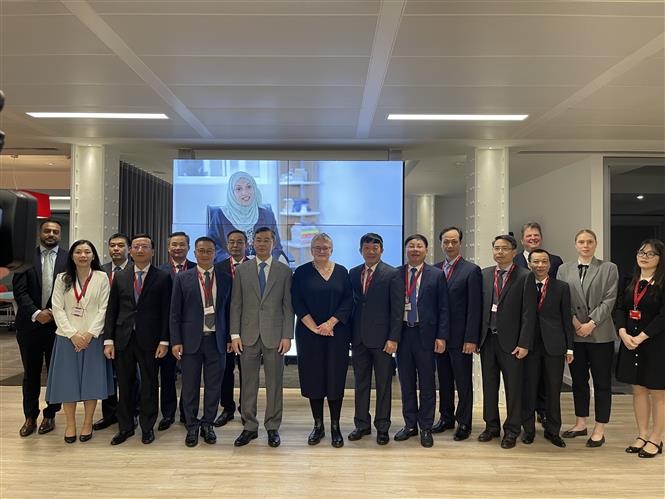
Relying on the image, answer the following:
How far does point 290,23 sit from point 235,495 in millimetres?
2727

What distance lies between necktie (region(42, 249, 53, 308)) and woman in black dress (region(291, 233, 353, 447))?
2066 millimetres

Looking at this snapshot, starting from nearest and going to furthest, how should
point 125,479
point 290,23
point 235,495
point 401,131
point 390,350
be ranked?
point 290,23, point 235,495, point 125,479, point 390,350, point 401,131

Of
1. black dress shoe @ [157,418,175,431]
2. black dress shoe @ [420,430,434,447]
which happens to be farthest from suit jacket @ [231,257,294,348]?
black dress shoe @ [420,430,434,447]

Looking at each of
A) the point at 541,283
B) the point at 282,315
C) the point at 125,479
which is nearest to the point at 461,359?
the point at 541,283

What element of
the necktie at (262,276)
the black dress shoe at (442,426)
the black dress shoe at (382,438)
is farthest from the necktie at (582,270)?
the necktie at (262,276)

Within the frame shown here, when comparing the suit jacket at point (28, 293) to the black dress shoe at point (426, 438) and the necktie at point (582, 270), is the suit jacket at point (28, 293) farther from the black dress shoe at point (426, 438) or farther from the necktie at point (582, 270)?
the necktie at point (582, 270)

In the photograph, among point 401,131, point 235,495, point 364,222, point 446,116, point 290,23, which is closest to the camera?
point 290,23

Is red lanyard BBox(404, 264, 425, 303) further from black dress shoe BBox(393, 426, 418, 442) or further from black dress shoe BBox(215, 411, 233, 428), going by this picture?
black dress shoe BBox(215, 411, 233, 428)

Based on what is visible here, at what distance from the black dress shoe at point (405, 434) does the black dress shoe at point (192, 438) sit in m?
1.56

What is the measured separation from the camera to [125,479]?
3.63 m

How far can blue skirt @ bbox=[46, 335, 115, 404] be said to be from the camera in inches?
166

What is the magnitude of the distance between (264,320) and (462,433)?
186 centimetres

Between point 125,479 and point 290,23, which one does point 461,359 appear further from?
point 290,23

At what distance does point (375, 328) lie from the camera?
4.28 m
